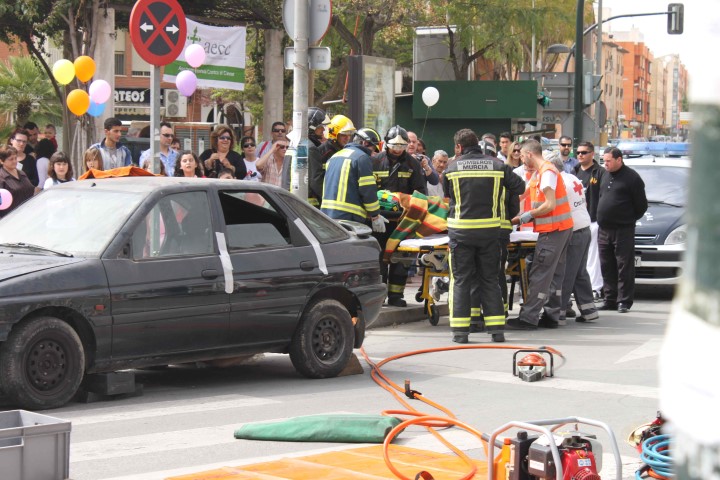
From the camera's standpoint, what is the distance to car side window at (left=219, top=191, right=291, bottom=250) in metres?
8.75

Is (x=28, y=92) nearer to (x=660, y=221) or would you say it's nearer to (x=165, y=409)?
(x=660, y=221)

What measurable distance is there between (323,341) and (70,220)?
2.20 meters

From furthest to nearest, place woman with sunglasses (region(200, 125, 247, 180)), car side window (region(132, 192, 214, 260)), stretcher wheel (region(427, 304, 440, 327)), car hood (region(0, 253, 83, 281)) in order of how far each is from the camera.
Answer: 1. woman with sunglasses (region(200, 125, 247, 180))
2. stretcher wheel (region(427, 304, 440, 327))
3. car side window (region(132, 192, 214, 260))
4. car hood (region(0, 253, 83, 281))

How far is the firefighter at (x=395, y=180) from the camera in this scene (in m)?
13.1

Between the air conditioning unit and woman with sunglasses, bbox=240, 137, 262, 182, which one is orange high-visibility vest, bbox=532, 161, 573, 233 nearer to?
woman with sunglasses, bbox=240, 137, 262, 182

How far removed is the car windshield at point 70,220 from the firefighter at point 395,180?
5.10 metres

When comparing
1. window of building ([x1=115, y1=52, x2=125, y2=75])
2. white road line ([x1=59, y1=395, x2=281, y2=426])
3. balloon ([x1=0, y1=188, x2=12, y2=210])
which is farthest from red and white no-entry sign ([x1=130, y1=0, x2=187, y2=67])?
window of building ([x1=115, y1=52, x2=125, y2=75])

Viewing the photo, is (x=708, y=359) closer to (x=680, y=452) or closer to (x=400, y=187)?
(x=680, y=452)

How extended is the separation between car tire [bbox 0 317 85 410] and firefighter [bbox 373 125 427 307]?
5.86 metres

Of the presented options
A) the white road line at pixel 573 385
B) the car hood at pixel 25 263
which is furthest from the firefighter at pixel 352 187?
the car hood at pixel 25 263

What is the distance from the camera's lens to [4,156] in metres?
11.7

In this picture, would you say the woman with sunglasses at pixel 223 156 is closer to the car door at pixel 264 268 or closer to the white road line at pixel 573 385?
the car door at pixel 264 268

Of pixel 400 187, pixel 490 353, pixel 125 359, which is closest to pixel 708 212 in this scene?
pixel 125 359

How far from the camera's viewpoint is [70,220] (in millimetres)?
8289
